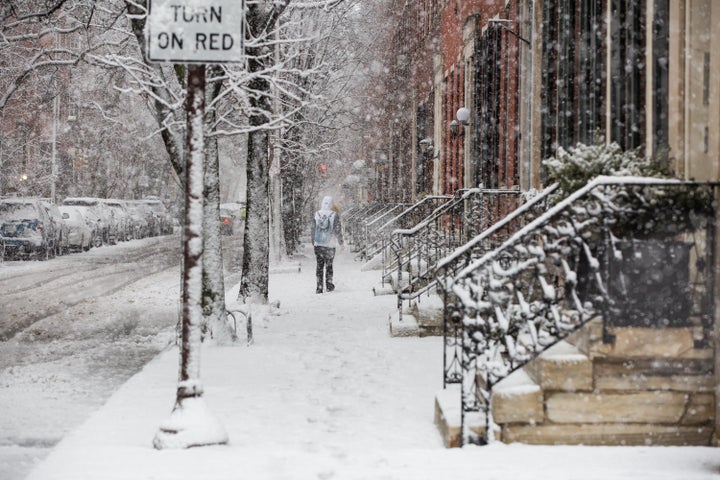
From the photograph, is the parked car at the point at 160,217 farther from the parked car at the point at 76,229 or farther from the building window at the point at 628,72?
the building window at the point at 628,72

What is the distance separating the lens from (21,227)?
2575cm

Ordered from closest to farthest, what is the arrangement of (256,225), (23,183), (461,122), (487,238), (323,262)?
1. (487,238)
2. (256,225)
3. (323,262)
4. (461,122)
5. (23,183)

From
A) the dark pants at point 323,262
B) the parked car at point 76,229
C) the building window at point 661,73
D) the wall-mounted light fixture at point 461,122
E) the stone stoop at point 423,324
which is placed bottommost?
the stone stoop at point 423,324

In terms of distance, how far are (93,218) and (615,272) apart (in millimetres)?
29750

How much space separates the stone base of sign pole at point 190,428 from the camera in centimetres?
632

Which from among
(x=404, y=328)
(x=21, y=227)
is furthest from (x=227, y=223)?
(x=404, y=328)

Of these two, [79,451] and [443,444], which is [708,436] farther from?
[79,451]

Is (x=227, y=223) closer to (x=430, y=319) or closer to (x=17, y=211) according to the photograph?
(x=17, y=211)

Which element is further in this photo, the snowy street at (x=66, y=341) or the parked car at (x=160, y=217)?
the parked car at (x=160, y=217)

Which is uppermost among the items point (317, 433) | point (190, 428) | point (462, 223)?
point (462, 223)

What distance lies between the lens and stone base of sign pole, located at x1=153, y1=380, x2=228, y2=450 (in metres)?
6.32

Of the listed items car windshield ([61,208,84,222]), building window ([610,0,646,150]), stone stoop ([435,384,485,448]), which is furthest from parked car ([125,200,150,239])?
stone stoop ([435,384,485,448])

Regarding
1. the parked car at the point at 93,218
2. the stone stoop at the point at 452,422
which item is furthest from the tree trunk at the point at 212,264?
the parked car at the point at 93,218

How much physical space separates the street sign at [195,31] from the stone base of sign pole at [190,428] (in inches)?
95.5
